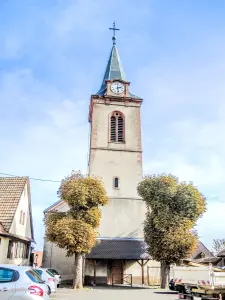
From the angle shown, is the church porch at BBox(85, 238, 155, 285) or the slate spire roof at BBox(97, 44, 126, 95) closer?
the church porch at BBox(85, 238, 155, 285)

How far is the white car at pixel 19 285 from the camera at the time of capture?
25.2ft

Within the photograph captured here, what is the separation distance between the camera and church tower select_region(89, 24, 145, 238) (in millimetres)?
27312

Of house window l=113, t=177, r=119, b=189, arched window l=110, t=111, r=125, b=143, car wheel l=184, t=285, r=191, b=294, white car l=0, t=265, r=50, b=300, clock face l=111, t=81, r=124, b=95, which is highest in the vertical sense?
clock face l=111, t=81, r=124, b=95

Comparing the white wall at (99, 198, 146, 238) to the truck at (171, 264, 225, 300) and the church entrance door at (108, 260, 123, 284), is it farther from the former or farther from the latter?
the truck at (171, 264, 225, 300)

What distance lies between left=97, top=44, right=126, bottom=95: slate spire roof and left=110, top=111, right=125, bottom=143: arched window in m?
3.38

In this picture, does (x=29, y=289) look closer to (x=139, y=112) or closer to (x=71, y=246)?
(x=71, y=246)

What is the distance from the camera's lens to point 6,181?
86.3 feet

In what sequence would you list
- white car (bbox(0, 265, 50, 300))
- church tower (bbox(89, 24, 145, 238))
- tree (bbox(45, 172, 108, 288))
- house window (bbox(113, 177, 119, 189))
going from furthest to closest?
house window (bbox(113, 177, 119, 189)) → church tower (bbox(89, 24, 145, 238)) → tree (bbox(45, 172, 108, 288)) → white car (bbox(0, 265, 50, 300))

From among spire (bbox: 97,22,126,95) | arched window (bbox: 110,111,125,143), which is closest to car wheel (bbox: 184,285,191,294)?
arched window (bbox: 110,111,125,143)

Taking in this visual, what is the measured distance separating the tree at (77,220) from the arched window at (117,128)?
7808 millimetres

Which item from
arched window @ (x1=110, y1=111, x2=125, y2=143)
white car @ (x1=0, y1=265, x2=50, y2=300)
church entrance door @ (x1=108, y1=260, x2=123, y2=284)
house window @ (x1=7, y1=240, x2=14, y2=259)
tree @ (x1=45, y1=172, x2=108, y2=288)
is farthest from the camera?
arched window @ (x1=110, y1=111, x2=125, y2=143)

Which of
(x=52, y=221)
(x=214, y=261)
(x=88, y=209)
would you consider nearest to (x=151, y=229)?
(x=88, y=209)

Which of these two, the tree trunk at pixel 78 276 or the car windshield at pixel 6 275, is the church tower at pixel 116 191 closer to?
the tree trunk at pixel 78 276

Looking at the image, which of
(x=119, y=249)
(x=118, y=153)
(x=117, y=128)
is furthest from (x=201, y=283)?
(x=117, y=128)
